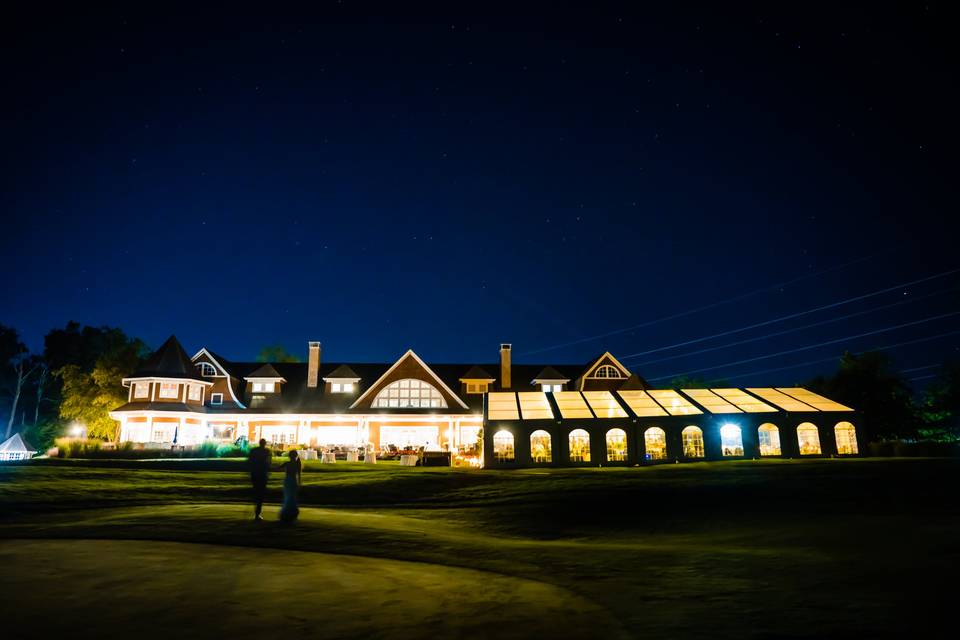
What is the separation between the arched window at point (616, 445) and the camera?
109 feet

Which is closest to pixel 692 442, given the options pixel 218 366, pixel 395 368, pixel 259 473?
pixel 395 368

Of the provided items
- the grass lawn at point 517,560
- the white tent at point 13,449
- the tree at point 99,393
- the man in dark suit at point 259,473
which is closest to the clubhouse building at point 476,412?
the tree at point 99,393

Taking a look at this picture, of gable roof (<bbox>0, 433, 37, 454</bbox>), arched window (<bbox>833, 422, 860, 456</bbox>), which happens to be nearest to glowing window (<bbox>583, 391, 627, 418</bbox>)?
arched window (<bbox>833, 422, 860, 456</bbox>)

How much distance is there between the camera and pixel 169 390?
44562mm

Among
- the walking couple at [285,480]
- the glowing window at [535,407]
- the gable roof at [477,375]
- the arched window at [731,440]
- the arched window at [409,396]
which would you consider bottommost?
the walking couple at [285,480]

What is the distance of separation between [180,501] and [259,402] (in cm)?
2888

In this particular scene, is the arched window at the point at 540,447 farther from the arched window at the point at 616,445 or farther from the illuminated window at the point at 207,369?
the illuminated window at the point at 207,369

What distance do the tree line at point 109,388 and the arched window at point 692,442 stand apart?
14.0 metres

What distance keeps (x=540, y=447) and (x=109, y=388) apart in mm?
33566

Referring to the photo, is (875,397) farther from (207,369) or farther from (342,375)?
(207,369)

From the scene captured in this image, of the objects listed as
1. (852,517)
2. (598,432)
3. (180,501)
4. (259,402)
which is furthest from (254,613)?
(259,402)

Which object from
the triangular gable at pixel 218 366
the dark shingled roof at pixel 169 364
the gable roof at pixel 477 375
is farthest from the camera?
Result: the gable roof at pixel 477 375

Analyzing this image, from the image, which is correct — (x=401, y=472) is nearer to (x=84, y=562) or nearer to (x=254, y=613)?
(x=84, y=562)

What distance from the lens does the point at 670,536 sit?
15156 mm
